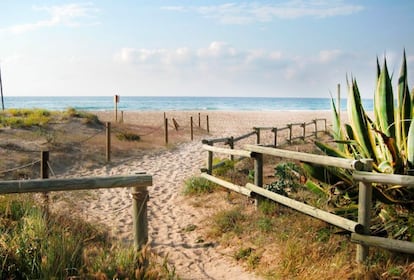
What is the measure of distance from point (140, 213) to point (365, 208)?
7.36 ft

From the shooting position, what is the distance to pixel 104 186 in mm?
3754

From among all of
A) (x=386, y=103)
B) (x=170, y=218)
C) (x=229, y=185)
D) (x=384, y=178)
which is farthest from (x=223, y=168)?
(x=384, y=178)

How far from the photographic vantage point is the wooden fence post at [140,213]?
3906mm

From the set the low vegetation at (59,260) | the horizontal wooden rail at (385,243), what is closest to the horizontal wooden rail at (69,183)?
the low vegetation at (59,260)

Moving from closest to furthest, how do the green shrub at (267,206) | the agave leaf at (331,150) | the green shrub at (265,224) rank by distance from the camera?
the agave leaf at (331,150) → the green shrub at (265,224) → the green shrub at (267,206)

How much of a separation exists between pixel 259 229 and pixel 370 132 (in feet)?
6.01

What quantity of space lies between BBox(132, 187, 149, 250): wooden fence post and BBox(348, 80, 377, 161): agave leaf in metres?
2.54

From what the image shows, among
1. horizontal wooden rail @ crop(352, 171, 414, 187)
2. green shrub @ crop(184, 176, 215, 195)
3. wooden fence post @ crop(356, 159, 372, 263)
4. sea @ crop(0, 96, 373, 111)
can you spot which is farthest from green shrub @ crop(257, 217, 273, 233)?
sea @ crop(0, 96, 373, 111)

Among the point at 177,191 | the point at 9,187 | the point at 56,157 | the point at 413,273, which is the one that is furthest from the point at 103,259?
the point at 56,157

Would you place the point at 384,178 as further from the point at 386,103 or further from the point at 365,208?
the point at 386,103

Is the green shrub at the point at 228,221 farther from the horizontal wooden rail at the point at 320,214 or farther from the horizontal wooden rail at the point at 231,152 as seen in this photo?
the horizontal wooden rail at the point at 231,152

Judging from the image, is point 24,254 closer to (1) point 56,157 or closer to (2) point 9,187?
(2) point 9,187

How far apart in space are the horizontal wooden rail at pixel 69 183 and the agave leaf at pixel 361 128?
98.3 inches

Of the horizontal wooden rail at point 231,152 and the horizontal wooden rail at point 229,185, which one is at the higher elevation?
the horizontal wooden rail at point 231,152
